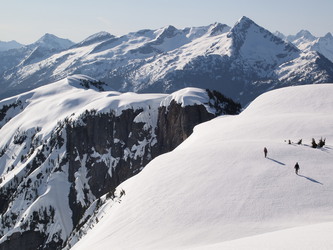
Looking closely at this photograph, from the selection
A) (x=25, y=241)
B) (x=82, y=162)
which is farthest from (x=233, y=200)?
(x=82, y=162)

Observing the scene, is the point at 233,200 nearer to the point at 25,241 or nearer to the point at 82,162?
the point at 25,241

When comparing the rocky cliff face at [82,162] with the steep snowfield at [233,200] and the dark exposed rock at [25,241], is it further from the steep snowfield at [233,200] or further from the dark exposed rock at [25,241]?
the steep snowfield at [233,200]

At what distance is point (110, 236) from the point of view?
3325cm

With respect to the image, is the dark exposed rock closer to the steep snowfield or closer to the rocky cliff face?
the rocky cliff face

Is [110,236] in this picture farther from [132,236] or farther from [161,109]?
[161,109]

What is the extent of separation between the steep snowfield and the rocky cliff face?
179 feet

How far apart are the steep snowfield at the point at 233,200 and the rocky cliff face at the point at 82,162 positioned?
54627 millimetres

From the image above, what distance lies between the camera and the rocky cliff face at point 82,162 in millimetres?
107250

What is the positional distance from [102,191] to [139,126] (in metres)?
25.4

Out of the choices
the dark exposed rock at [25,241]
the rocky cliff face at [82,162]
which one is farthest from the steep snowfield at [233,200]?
the dark exposed rock at [25,241]

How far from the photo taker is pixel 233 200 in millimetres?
31516

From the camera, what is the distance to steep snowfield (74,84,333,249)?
25.8 m

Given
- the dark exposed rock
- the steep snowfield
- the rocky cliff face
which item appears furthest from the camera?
the dark exposed rock

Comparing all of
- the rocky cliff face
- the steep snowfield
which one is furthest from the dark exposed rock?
the steep snowfield
